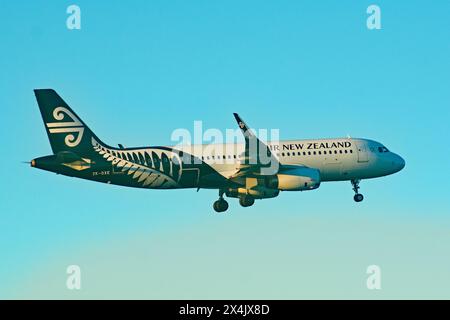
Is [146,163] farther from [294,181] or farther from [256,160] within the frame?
[294,181]

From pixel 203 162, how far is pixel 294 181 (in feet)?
25.6

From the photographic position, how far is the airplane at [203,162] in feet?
285

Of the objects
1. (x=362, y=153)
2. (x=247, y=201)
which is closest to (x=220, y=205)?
(x=247, y=201)

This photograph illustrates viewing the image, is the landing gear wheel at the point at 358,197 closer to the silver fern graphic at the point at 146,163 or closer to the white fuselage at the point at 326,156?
the white fuselage at the point at 326,156

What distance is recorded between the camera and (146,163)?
8838 cm

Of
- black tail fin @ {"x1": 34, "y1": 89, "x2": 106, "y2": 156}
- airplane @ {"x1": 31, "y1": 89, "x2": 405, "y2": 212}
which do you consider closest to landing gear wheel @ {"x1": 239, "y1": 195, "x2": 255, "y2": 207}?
airplane @ {"x1": 31, "y1": 89, "x2": 405, "y2": 212}

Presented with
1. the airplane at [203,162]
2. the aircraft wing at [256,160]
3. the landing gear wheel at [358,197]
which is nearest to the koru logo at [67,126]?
the airplane at [203,162]

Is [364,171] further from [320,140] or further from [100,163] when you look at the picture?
[100,163]

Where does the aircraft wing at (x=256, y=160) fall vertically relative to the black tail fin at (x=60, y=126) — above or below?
below

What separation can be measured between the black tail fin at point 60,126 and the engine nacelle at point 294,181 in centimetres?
1562

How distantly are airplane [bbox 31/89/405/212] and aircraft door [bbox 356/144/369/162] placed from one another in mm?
115

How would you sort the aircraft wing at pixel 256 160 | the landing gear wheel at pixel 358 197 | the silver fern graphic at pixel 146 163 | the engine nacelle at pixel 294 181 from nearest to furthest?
the aircraft wing at pixel 256 160
the silver fern graphic at pixel 146 163
the engine nacelle at pixel 294 181
the landing gear wheel at pixel 358 197
